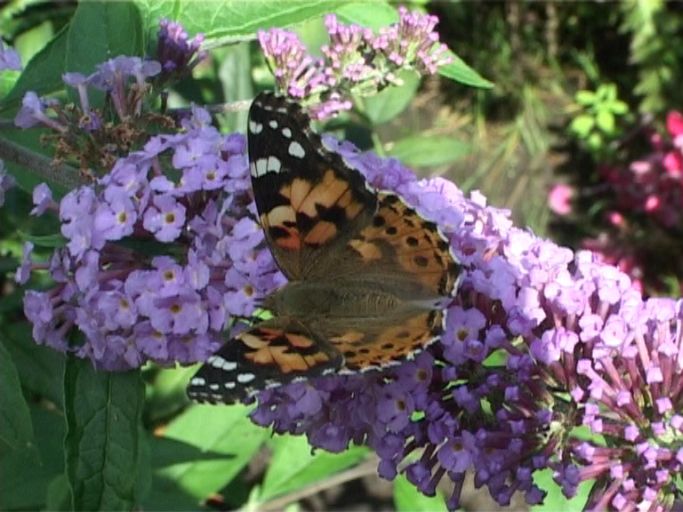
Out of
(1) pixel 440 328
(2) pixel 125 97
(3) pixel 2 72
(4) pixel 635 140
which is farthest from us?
(4) pixel 635 140

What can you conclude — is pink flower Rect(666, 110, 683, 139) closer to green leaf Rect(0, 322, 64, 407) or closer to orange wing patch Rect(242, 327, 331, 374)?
green leaf Rect(0, 322, 64, 407)

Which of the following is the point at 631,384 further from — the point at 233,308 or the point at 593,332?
the point at 233,308

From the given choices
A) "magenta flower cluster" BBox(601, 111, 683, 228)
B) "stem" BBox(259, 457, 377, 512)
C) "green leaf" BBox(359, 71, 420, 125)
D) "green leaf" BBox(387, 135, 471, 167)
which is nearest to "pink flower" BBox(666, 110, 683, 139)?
"magenta flower cluster" BBox(601, 111, 683, 228)

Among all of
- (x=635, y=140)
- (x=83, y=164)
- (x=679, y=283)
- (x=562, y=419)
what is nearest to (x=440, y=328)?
(x=562, y=419)

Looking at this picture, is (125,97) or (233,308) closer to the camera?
(233,308)

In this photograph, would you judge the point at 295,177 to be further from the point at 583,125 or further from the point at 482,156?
the point at 482,156

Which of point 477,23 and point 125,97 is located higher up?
point 125,97

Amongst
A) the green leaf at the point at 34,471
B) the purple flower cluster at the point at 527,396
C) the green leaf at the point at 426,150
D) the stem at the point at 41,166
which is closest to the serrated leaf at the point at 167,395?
the green leaf at the point at 34,471

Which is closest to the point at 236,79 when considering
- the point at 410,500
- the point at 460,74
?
the point at 460,74
